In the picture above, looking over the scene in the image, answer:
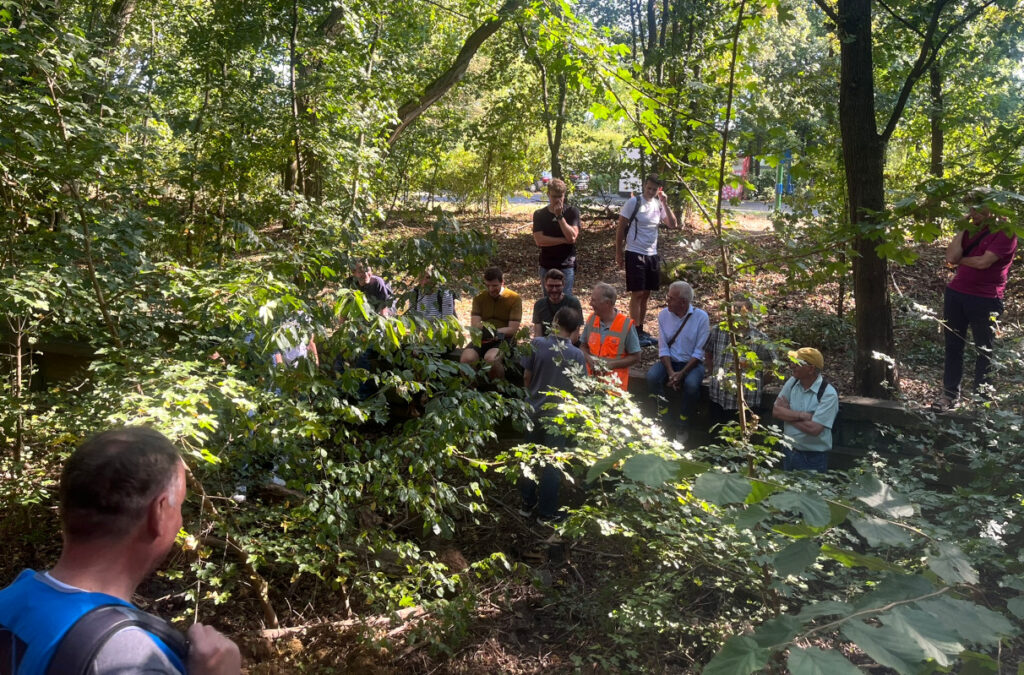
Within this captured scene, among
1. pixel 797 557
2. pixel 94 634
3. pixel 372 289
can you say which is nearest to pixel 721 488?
pixel 797 557

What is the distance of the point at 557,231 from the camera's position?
7.97 meters

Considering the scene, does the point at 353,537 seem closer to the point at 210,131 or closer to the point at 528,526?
the point at 528,526

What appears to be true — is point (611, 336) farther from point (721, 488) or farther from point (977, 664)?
point (721, 488)

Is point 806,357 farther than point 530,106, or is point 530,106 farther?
point 530,106

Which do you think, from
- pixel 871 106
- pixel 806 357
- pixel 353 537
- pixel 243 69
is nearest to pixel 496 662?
pixel 353 537

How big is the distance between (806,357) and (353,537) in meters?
3.36

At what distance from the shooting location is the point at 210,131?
7.16 m

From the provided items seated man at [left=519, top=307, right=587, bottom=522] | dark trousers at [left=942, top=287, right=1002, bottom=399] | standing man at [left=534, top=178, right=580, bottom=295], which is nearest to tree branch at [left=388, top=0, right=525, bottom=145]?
standing man at [left=534, top=178, right=580, bottom=295]

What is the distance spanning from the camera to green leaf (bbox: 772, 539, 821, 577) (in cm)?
156

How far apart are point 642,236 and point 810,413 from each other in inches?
117

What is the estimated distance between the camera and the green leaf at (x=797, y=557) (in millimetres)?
1563

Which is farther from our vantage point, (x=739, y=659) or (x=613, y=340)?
(x=613, y=340)

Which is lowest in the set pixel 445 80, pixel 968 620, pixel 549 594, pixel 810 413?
pixel 549 594

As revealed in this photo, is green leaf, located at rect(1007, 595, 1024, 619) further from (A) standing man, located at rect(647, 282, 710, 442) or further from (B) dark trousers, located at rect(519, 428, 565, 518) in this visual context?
(A) standing man, located at rect(647, 282, 710, 442)
